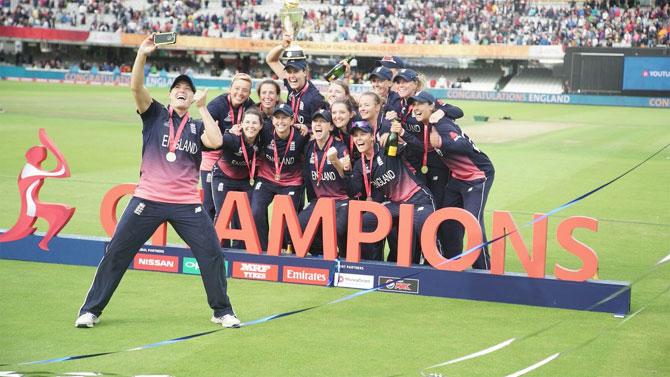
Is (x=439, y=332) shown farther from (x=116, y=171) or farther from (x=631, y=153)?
(x=631, y=153)

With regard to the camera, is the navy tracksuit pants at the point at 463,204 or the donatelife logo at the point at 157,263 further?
the donatelife logo at the point at 157,263

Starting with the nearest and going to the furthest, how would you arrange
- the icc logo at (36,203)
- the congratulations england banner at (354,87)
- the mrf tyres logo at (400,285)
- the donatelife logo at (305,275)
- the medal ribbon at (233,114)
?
the mrf tyres logo at (400,285) → the donatelife logo at (305,275) → the icc logo at (36,203) → the medal ribbon at (233,114) → the congratulations england banner at (354,87)

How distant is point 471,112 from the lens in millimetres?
43219

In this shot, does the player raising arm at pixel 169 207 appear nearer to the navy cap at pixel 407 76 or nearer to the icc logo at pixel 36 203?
the icc logo at pixel 36 203

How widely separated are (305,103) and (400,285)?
2.65 meters

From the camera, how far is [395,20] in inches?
2662

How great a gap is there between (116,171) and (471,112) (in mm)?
26044

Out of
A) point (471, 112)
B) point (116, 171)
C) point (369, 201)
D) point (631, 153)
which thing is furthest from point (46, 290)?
point (471, 112)

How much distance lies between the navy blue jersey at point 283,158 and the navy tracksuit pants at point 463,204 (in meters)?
1.74

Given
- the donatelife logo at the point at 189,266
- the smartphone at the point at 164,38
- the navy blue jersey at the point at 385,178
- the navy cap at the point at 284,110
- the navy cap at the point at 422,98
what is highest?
the smartphone at the point at 164,38

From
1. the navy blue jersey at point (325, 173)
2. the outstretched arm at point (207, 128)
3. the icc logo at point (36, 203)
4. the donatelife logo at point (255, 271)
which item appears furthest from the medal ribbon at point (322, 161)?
the icc logo at point (36, 203)

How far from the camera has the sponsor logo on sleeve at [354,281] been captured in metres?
10.1

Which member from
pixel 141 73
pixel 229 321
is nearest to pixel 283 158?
pixel 229 321

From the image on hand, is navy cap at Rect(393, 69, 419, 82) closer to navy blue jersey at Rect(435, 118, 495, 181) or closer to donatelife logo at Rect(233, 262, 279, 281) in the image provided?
navy blue jersey at Rect(435, 118, 495, 181)
